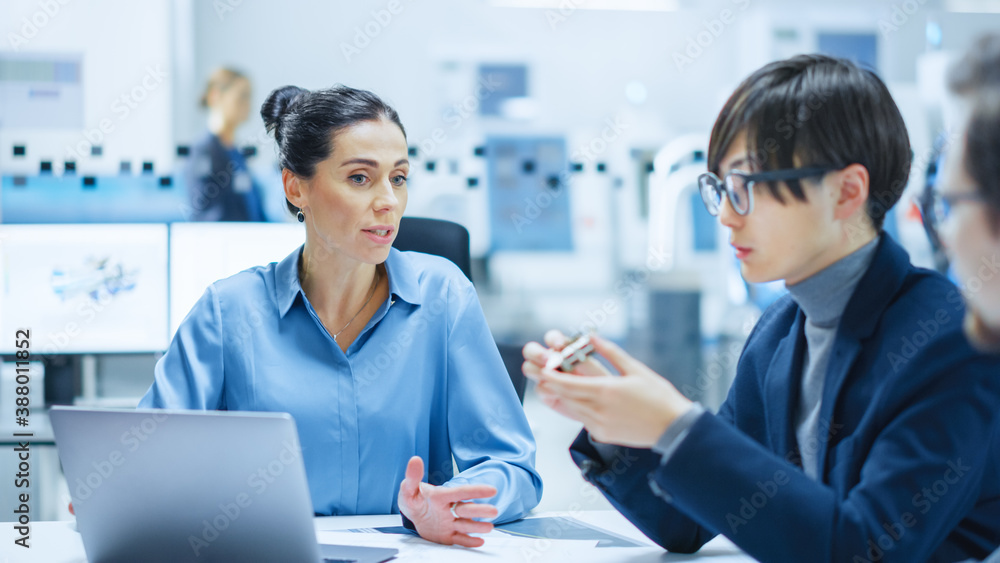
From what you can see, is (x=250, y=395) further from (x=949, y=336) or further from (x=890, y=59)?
(x=890, y=59)

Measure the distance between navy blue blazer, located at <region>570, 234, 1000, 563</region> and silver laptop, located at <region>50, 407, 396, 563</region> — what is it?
1.20ft

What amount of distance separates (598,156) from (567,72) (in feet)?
1.60

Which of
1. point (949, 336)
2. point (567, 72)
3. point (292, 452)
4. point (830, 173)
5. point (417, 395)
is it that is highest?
point (567, 72)

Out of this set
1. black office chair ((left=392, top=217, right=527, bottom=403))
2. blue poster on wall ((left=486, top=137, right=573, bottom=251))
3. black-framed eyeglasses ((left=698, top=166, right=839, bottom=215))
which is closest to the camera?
black-framed eyeglasses ((left=698, top=166, right=839, bottom=215))

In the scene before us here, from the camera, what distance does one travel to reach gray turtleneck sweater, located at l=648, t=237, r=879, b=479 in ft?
2.96

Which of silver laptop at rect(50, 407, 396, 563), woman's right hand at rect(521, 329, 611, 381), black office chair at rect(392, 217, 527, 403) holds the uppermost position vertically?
black office chair at rect(392, 217, 527, 403)

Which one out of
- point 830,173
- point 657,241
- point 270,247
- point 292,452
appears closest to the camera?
point 292,452

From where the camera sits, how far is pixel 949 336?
2.62 ft

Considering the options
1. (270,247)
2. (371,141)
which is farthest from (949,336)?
(270,247)

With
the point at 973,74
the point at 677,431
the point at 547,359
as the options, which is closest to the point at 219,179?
the point at 547,359

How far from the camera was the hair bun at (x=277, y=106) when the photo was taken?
59.3 inches

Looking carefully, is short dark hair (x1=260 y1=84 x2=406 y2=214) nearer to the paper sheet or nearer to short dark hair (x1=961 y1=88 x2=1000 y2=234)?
the paper sheet

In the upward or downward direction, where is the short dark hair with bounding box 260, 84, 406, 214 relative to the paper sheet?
upward

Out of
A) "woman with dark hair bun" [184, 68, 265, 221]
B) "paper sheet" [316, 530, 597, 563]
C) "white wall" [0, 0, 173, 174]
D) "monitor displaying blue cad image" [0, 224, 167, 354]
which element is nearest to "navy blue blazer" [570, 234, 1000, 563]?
"paper sheet" [316, 530, 597, 563]
